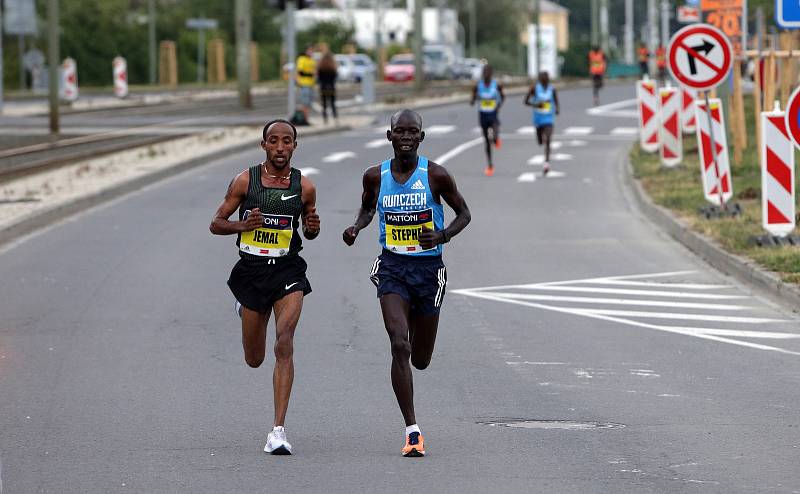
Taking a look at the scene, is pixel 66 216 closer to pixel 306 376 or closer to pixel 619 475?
pixel 306 376

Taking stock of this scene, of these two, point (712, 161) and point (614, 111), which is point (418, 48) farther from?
point (712, 161)

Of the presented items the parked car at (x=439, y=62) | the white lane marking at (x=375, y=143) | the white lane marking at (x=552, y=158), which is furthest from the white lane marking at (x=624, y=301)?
the parked car at (x=439, y=62)

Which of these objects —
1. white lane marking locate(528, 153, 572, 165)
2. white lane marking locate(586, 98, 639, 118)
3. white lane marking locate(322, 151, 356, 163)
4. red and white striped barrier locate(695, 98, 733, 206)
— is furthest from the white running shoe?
white lane marking locate(586, 98, 639, 118)

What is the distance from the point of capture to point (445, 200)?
8312 mm

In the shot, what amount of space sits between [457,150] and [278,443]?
26.7m

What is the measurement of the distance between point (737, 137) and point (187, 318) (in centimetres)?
1539

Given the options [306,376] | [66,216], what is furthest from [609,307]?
[66,216]

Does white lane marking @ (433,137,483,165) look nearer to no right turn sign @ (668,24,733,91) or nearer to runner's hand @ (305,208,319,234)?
no right turn sign @ (668,24,733,91)

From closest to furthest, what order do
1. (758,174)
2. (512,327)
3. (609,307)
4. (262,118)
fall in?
1. (512,327)
2. (609,307)
3. (758,174)
4. (262,118)

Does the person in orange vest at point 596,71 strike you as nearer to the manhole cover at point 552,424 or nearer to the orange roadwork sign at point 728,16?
the orange roadwork sign at point 728,16

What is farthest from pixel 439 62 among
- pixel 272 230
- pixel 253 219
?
pixel 253 219

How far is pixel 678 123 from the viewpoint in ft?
89.9

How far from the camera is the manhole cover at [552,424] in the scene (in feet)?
29.6

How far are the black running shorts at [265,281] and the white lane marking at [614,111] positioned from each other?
1612 inches
